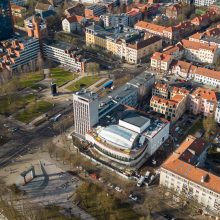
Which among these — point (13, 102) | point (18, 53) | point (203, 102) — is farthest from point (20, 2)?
point (203, 102)

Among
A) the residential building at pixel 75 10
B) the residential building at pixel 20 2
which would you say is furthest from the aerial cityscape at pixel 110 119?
the residential building at pixel 20 2

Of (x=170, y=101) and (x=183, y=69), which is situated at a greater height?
(x=183, y=69)

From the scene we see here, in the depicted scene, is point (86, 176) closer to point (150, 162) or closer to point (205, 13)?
point (150, 162)

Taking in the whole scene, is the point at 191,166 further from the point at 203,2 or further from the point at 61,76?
the point at 203,2

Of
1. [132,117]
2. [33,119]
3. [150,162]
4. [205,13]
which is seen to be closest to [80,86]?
[33,119]

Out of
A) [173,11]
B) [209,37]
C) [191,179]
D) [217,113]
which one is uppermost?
[173,11]

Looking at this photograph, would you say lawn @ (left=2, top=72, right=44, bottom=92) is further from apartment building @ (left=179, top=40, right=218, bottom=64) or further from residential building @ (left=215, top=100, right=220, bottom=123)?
Result: residential building @ (left=215, top=100, right=220, bottom=123)

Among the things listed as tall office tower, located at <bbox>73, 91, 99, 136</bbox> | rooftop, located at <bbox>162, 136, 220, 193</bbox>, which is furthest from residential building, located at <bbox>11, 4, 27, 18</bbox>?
rooftop, located at <bbox>162, 136, 220, 193</bbox>
